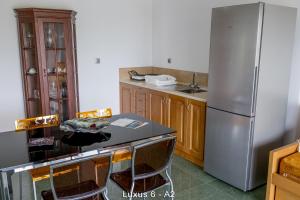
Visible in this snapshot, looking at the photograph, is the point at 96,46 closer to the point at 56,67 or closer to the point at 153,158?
the point at 56,67

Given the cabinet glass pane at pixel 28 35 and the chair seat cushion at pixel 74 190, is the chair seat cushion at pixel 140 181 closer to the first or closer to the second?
the chair seat cushion at pixel 74 190

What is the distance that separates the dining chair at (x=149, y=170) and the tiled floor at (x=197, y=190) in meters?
0.59

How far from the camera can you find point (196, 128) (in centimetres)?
323

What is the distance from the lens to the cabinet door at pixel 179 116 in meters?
3.40

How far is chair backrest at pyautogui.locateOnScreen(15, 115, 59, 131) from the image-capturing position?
7.87 feet

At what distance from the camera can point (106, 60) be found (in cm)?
438

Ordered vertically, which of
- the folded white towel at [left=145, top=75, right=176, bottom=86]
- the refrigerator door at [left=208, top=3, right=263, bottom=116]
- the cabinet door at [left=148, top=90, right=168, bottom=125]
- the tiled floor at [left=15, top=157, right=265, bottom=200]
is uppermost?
the refrigerator door at [left=208, top=3, right=263, bottom=116]

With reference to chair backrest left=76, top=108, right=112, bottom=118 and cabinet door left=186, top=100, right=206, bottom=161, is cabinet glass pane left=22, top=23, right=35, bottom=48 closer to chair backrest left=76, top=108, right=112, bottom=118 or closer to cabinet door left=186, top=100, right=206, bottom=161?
chair backrest left=76, top=108, right=112, bottom=118

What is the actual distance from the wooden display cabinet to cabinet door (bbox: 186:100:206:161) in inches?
64.6

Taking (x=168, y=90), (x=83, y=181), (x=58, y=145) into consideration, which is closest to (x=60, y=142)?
(x=58, y=145)

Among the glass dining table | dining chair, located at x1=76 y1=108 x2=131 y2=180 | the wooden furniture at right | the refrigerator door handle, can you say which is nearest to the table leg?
the glass dining table

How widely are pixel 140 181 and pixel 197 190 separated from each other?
938mm

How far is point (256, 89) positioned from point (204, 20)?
5.23ft

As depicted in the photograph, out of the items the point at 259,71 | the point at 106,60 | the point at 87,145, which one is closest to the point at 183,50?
the point at 106,60
